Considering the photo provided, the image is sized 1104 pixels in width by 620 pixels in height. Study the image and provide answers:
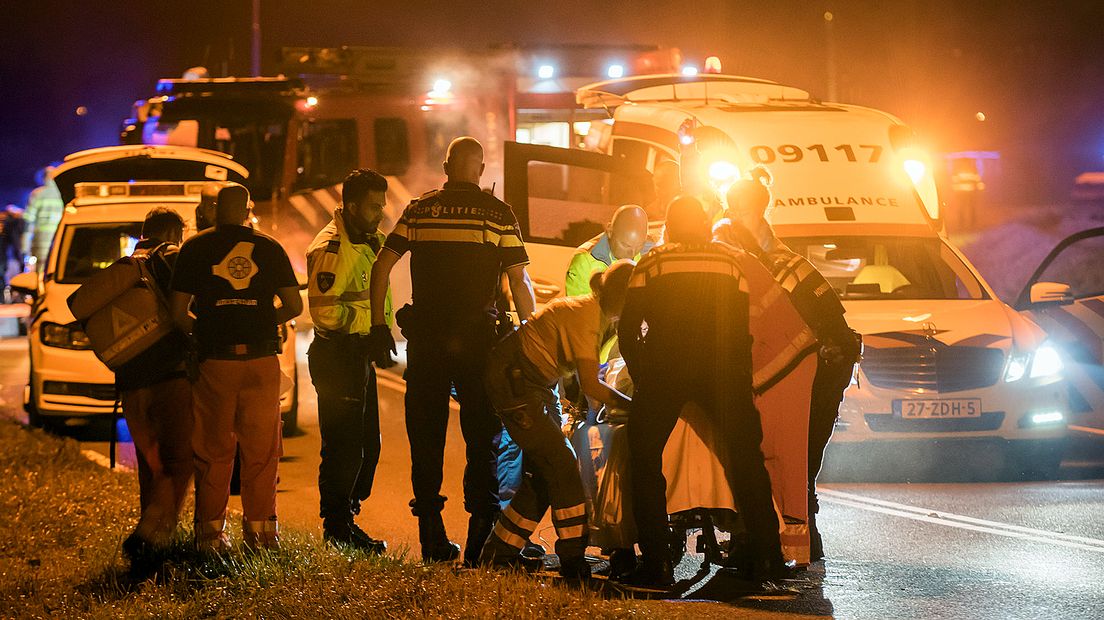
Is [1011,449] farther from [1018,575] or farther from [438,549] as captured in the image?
[438,549]

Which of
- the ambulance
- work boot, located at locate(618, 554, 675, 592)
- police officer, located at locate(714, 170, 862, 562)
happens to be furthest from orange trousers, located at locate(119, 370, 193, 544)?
the ambulance

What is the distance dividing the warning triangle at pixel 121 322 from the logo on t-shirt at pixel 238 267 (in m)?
0.58

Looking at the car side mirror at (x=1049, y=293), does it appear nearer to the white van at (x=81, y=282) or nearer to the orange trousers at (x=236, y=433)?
the white van at (x=81, y=282)

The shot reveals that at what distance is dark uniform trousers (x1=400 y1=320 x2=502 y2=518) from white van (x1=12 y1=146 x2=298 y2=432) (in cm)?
444

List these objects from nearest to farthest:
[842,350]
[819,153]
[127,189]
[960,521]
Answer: [842,350] < [960,521] < [819,153] < [127,189]

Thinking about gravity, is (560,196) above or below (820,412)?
above

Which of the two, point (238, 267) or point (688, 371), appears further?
point (238, 267)

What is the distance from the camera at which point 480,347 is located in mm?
7270

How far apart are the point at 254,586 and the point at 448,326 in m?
1.52

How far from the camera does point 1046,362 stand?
10508 millimetres

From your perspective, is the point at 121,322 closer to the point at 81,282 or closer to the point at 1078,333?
the point at 81,282

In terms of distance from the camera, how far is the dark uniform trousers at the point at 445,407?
7.24 meters

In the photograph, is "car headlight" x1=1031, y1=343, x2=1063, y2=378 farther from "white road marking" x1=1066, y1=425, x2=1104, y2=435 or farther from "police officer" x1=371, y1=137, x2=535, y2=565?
"police officer" x1=371, y1=137, x2=535, y2=565

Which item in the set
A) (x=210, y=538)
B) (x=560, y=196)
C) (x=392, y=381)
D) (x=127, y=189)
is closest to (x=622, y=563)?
(x=210, y=538)
